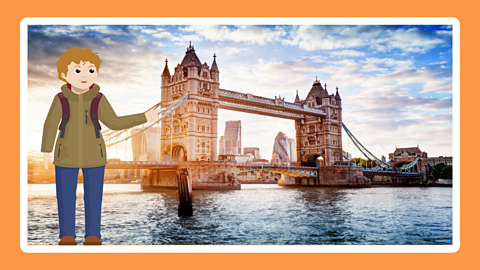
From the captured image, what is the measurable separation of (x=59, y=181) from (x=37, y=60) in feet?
14.1

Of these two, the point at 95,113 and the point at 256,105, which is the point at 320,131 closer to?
the point at 256,105

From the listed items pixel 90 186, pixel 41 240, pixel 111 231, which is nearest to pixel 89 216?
pixel 90 186

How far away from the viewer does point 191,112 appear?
4466cm

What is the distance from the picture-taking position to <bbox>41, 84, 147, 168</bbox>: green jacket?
847 centimetres

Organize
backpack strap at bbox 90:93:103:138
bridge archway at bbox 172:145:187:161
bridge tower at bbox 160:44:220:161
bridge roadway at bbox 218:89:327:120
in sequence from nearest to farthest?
backpack strap at bbox 90:93:103:138, bridge tower at bbox 160:44:220:161, bridge archway at bbox 172:145:187:161, bridge roadway at bbox 218:89:327:120

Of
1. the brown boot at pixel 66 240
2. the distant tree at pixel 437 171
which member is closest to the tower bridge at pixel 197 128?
the distant tree at pixel 437 171

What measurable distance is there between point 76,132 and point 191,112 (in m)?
36.2

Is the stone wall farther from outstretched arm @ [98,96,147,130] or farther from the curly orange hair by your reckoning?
the curly orange hair

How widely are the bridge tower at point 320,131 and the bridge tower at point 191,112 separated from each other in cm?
2518

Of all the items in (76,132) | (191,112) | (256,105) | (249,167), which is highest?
(256,105)

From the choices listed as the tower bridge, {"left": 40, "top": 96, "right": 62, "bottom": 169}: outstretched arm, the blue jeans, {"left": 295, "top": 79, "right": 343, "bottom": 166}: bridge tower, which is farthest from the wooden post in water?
{"left": 295, "top": 79, "right": 343, "bottom": 166}: bridge tower

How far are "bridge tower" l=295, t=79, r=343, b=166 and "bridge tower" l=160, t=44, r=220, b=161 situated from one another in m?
25.2

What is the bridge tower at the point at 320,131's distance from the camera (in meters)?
66.8

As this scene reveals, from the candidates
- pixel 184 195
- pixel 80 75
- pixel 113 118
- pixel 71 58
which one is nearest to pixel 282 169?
pixel 184 195
